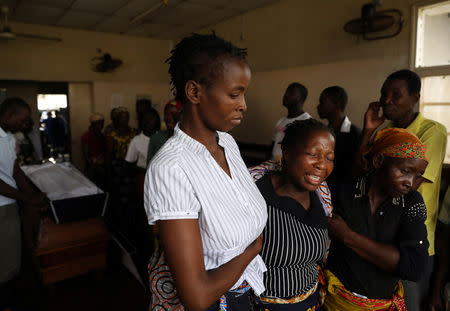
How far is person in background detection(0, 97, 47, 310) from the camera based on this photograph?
211cm

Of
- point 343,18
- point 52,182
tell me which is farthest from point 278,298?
point 343,18

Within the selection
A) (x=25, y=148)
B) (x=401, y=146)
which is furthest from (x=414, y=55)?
(x=25, y=148)

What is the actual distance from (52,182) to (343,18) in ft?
12.3

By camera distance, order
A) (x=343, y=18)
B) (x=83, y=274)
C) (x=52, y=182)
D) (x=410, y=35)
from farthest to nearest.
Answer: (x=343, y=18)
(x=410, y=35)
(x=83, y=274)
(x=52, y=182)

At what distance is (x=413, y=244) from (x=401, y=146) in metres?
0.40

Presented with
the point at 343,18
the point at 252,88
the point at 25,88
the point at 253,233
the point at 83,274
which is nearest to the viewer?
the point at 253,233

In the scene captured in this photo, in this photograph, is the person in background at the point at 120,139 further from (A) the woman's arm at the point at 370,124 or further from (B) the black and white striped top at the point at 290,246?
(B) the black and white striped top at the point at 290,246

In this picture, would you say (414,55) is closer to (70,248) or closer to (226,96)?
(226,96)

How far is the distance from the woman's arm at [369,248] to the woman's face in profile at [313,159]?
243 mm

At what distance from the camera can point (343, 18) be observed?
3.79m

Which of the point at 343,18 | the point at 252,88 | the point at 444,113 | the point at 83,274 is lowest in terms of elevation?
the point at 83,274

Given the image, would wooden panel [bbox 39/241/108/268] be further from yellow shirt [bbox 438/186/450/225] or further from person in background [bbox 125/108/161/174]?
yellow shirt [bbox 438/186/450/225]

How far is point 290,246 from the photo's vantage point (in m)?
1.15

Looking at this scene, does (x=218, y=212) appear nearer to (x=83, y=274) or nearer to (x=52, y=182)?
(x=52, y=182)
